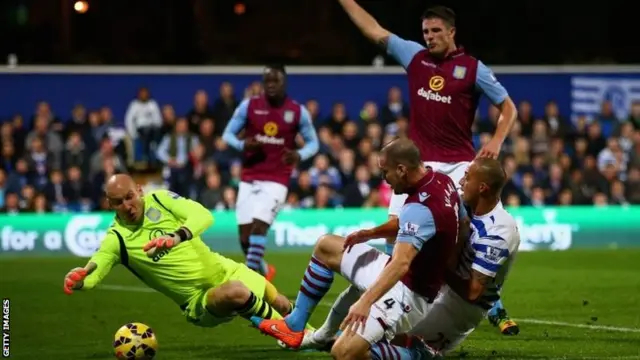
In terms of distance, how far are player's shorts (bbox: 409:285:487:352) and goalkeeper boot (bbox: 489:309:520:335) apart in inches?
99.8

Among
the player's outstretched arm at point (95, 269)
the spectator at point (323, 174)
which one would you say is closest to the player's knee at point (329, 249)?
the player's outstretched arm at point (95, 269)

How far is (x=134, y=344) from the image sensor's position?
363 inches

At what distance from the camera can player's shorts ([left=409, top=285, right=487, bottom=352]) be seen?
328 inches

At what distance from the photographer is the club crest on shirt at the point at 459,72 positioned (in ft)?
36.1

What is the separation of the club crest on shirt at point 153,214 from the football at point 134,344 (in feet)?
3.33

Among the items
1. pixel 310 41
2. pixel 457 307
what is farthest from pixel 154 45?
pixel 457 307

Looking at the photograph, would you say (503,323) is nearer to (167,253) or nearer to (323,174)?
(167,253)

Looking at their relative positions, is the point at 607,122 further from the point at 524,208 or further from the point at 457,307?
the point at 457,307

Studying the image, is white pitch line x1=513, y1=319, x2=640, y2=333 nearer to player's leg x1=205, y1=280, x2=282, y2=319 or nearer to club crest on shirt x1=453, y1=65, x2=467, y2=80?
club crest on shirt x1=453, y1=65, x2=467, y2=80

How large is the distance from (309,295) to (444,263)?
1262 mm

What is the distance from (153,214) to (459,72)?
2.99 metres

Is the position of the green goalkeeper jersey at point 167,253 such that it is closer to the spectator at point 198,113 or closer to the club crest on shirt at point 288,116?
the club crest on shirt at point 288,116

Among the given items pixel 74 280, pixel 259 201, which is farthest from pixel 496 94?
pixel 259 201

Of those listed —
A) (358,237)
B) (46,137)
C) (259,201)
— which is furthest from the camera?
(46,137)
